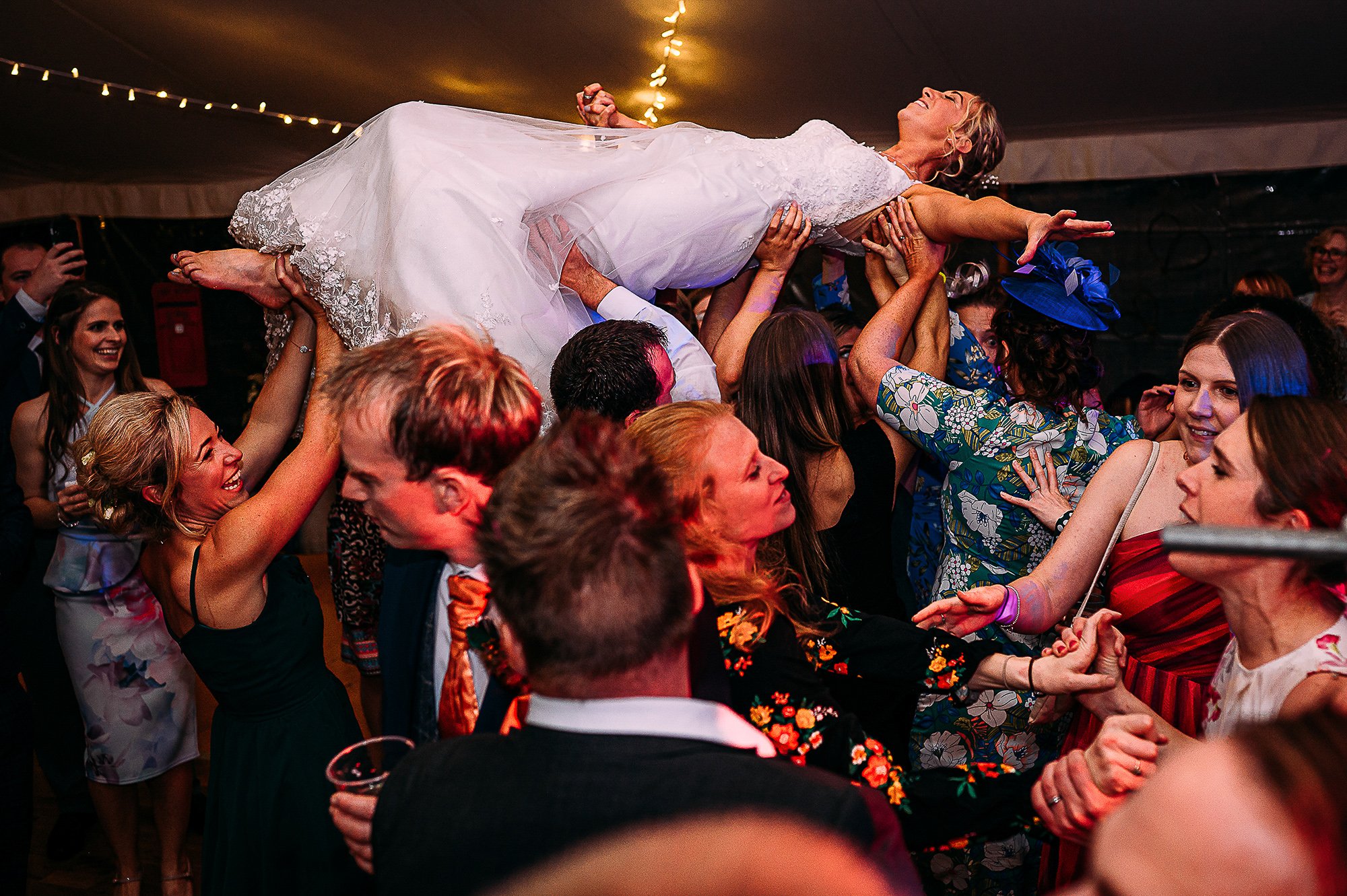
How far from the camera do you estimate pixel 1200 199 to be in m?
4.92

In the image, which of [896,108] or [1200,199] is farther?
[1200,199]

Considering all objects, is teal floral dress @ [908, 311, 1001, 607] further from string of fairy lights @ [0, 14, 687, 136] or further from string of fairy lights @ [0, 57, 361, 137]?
string of fairy lights @ [0, 57, 361, 137]

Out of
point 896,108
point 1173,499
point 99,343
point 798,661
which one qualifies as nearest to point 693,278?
point 1173,499

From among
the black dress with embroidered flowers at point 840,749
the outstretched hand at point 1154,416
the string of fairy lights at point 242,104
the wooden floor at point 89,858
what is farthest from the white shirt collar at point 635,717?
the string of fairy lights at point 242,104

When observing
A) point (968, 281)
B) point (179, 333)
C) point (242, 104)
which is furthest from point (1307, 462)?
point (179, 333)

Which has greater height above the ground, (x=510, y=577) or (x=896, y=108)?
(x=896, y=108)

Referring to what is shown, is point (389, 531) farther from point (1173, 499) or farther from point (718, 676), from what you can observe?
point (1173, 499)

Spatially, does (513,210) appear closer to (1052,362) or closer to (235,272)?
(235,272)

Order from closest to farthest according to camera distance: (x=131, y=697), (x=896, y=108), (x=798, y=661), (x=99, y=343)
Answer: (x=798, y=661) < (x=131, y=697) < (x=99, y=343) < (x=896, y=108)

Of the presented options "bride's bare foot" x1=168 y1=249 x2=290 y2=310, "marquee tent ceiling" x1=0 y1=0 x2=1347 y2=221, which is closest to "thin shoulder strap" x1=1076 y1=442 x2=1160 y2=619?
"bride's bare foot" x1=168 y1=249 x2=290 y2=310

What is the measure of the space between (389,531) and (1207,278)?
16.1ft

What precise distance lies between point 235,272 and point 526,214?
2.13ft

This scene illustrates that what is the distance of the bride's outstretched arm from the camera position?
216cm

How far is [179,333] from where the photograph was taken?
6.77 m
